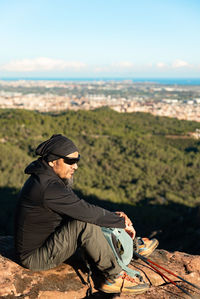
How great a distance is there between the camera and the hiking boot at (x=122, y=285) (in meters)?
3.04

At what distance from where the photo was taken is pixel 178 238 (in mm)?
11805

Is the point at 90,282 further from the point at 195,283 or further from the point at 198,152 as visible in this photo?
the point at 198,152

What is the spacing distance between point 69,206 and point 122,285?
117 cm

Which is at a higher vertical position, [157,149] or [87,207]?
[87,207]

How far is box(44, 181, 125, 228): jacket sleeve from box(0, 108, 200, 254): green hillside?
11269mm

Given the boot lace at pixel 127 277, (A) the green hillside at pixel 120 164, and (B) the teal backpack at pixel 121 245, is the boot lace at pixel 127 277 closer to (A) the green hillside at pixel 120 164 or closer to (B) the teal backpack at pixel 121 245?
(B) the teal backpack at pixel 121 245

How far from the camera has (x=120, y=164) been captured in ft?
101

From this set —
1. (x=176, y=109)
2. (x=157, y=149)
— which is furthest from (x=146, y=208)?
(x=176, y=109)

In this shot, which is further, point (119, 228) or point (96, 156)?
point (96, 156)

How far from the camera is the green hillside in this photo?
20266 millimetres

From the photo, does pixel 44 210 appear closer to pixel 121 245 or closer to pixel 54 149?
pixel 54 149

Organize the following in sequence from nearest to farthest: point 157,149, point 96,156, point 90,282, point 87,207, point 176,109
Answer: point 87,207 < point 90,282 < point 96,156 < point 157,149 < point 176,109

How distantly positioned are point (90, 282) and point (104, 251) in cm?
54

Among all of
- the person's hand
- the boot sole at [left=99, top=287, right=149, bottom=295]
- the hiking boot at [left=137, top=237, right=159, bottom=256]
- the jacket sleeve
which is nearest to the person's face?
the jacket sleeve
